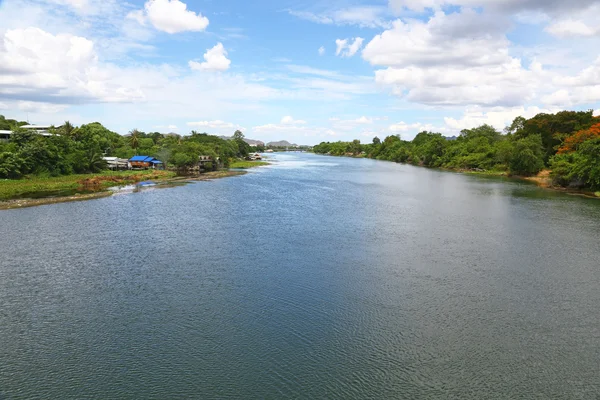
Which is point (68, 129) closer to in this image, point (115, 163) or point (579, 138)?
point (115, 163)

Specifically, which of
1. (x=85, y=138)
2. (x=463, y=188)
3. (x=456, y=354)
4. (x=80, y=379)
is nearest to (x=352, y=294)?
(x=456, y=354)

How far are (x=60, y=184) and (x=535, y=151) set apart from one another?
2546 inches

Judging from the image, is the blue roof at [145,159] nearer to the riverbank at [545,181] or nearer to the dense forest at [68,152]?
the dense forest at [68,152]

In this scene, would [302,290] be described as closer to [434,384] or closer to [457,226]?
[434,384]

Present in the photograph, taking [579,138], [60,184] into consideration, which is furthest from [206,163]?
[579,138]

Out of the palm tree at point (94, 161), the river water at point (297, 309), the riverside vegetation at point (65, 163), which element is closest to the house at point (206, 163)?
the riverside vegetation at point (65, 163)

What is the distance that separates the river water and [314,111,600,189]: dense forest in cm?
1973

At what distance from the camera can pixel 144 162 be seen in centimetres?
6562

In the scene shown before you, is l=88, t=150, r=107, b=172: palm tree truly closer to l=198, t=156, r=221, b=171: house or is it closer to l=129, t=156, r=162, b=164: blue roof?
l=129, t=156, r=162, b=164: blue roof

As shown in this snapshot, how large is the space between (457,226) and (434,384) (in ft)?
60.9

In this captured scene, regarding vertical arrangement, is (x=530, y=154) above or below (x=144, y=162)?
above

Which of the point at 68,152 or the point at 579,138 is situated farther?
the point at 68,152

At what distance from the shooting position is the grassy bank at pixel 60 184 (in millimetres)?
36566

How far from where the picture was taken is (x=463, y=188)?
4862 cm
